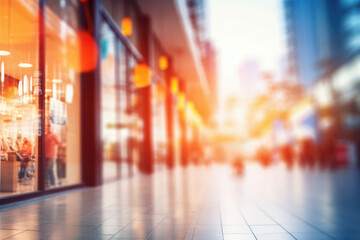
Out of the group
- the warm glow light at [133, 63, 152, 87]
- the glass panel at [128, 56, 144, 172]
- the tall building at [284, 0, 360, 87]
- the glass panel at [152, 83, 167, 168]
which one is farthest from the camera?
the tall building at [284, 0, 360, 87]

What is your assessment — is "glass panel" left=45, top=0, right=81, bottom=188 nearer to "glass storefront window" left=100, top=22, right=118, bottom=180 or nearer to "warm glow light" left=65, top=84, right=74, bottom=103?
"warm glow light" left=65, top=84, right=74, bottom=103

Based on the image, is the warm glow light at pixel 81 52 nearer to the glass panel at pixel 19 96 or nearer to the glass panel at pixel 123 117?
the glass panel at pixel 19 96

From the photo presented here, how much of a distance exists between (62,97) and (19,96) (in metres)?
1.87

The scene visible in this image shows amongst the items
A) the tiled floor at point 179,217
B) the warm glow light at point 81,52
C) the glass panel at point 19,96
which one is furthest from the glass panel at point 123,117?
the glass panel at point 19,96

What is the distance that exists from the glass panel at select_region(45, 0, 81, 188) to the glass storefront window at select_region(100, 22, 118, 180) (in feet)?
4.83

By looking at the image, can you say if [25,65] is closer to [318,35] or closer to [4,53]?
[4,53]

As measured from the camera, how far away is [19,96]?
6.33 m

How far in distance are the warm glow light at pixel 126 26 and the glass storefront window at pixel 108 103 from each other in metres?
0.98

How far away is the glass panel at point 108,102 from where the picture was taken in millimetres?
10977

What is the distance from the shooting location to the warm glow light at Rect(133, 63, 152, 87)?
1540 centimetres

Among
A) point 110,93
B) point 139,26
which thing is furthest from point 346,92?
point 110,93

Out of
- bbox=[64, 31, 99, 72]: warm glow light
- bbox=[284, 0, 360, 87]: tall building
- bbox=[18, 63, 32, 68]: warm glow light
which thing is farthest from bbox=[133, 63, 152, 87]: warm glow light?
bbox=[284, 0, 360, 87]: tall building

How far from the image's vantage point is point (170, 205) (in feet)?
21.5

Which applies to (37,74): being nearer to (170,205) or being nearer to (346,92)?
(170,205)
